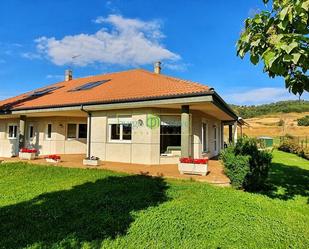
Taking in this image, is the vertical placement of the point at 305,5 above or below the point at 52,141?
above

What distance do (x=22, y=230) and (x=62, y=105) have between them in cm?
1069

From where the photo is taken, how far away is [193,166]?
11273mm

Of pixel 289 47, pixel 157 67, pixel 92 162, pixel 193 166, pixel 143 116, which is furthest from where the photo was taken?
pixel 157 67

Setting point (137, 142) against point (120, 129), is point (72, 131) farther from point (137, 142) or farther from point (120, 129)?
point (137, 142)

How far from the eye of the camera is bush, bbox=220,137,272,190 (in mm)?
9602

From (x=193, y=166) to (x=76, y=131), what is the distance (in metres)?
12.9

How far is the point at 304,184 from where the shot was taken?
490 inches

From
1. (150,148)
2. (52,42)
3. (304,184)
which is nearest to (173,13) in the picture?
(150,148)

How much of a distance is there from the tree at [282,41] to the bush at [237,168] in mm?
5730

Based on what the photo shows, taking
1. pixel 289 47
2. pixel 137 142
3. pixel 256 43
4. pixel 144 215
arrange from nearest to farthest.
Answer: pixel 289 47 → pixel 256 43 → pixel 144 215 → pixel 137 142

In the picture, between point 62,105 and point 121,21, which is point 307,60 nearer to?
point 62,105

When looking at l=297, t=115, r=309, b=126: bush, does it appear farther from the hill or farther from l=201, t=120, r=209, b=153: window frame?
l=201, t=120, r=209, b=153: window frame

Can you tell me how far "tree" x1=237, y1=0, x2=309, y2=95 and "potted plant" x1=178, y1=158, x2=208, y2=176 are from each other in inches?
287

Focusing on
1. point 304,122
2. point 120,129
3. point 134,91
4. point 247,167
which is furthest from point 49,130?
point 304,122
